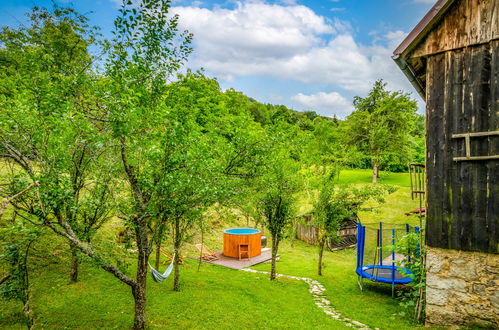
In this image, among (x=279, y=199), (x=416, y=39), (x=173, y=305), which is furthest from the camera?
(x=279, y=199)

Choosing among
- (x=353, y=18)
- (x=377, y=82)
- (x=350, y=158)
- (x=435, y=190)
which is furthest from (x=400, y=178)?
(x=435, y=190)

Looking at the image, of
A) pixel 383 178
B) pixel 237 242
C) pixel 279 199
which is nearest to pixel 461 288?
pixel 279 199

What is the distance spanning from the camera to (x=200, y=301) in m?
9.34

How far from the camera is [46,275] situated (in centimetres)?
989

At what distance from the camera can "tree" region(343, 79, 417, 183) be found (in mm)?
34719

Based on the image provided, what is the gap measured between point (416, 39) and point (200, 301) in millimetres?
9366

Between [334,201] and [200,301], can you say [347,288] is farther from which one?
[200,301]

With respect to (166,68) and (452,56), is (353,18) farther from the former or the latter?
(166,68)

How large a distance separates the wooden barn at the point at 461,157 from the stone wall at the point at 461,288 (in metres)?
0.02

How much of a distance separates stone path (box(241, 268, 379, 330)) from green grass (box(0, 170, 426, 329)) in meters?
0.24

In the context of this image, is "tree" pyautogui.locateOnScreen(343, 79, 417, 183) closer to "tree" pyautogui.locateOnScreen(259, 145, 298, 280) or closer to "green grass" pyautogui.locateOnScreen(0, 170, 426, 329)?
"tree" pyautogui.locateOnScreen(259, 145, 298, 280)

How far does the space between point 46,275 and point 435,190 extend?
11930 mm

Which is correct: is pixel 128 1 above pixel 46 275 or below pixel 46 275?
above

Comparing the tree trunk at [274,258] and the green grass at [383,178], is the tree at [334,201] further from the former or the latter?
the green grass at [383,178]
